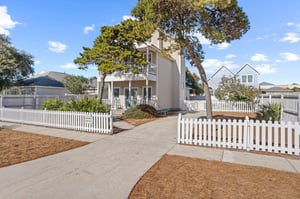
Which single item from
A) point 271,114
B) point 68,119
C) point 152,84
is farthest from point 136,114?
point 271,114

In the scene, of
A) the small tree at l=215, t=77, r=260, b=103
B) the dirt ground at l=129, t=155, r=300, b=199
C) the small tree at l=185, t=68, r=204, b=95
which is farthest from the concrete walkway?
the small tree at l=185, t=68, r=204, b=95

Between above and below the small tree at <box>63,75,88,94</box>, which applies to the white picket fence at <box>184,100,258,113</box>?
below

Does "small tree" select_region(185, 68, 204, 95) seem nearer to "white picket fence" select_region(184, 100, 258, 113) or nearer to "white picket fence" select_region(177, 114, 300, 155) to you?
"white picket fence" select_region(184, 100, 258, 113)

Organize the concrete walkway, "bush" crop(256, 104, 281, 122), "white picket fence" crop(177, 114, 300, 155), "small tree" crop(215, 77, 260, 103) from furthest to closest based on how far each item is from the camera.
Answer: "small tree" crop(215, 77, 260, 103)
"bush" crop(256, 104, 281, 122)
"white picket fence" crop(177, 114, 300, 155)
the concrete walkway

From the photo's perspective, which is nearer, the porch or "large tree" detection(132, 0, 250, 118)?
"large tree" detection(132, 0, 250, 118)

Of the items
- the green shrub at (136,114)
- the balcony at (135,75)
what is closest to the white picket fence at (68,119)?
the green shrub at (136,114)

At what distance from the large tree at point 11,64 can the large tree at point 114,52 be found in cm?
1105

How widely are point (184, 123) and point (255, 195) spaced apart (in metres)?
3.74

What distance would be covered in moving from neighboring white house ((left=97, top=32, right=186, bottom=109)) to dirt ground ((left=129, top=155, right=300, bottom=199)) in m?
12.5

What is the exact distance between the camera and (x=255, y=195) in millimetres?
3150

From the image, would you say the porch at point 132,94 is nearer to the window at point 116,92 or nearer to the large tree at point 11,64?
the window at point 116,92

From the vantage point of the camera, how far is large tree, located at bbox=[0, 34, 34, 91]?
1928 cm

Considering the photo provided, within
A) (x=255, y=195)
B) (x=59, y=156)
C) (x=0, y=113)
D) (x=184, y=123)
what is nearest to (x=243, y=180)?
(x=255, y=195)

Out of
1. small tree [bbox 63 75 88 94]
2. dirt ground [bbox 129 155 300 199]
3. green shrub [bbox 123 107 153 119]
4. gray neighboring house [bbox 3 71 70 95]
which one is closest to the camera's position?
dirt ground [bbox 129 155 300 199]
